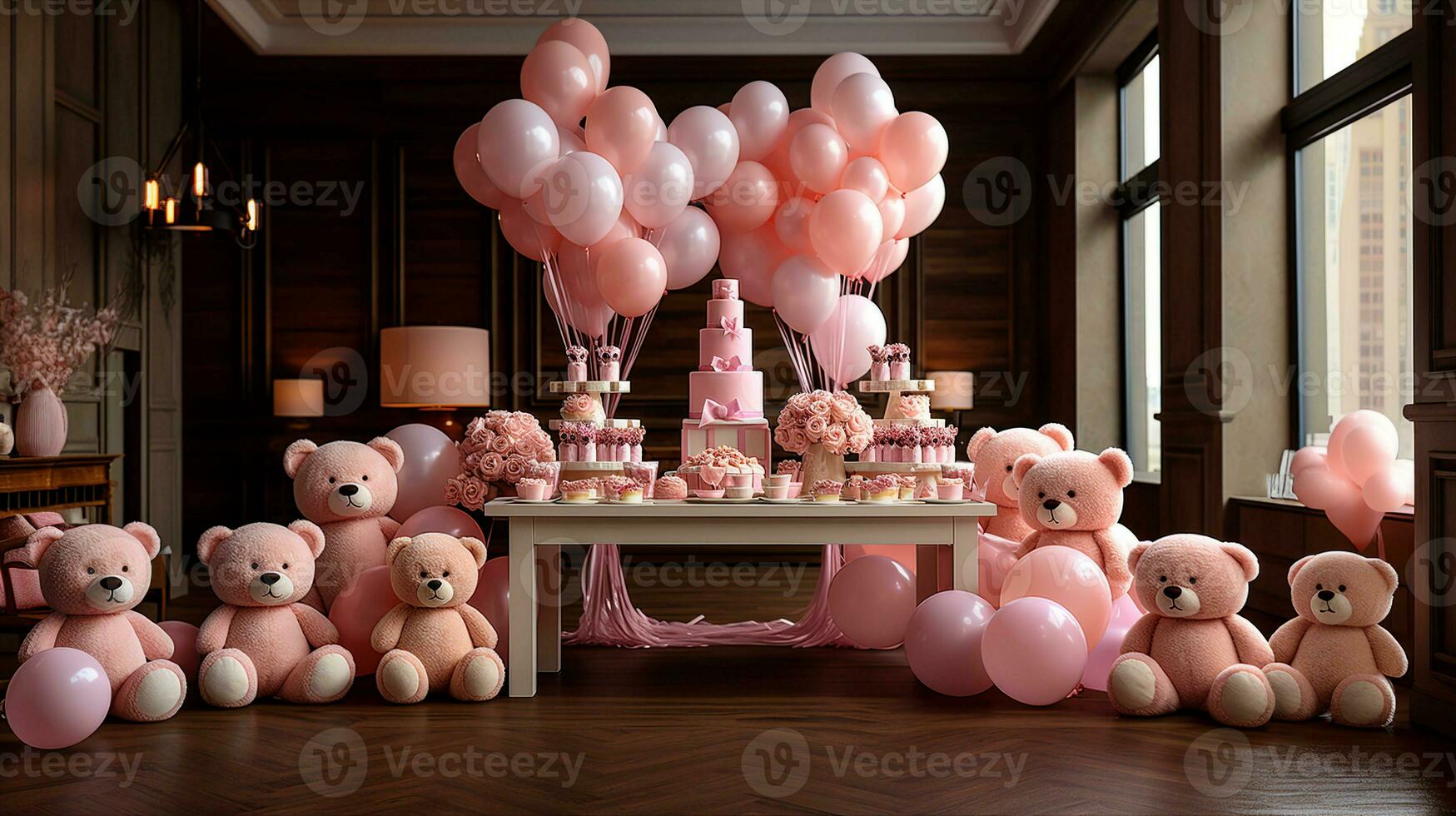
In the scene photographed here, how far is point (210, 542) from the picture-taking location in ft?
10.6

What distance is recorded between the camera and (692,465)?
359cm

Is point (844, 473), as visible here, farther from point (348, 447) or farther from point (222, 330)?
point (222, 330)

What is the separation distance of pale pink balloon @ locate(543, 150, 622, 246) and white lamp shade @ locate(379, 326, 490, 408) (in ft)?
8.29

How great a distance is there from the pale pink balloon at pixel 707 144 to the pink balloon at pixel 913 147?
59 cm

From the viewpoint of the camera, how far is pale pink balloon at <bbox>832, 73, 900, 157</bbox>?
412 cm

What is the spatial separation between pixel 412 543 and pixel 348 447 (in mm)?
659

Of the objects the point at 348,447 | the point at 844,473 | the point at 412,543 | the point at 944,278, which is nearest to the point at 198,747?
the point at 412,543

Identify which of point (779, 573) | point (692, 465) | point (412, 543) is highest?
point (692, 465)

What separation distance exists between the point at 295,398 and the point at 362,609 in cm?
362

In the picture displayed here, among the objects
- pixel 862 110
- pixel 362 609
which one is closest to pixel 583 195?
pixel 862 110

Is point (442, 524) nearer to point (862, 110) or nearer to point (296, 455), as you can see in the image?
point (296, 455)

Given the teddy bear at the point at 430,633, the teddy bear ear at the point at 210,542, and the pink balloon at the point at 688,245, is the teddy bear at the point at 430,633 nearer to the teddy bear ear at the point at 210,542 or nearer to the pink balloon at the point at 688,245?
the teddy bear ear at the point at 210,542

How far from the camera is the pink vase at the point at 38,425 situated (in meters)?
4.22

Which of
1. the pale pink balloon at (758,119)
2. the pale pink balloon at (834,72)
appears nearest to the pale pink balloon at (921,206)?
the pale pink balloon at (834,72)
